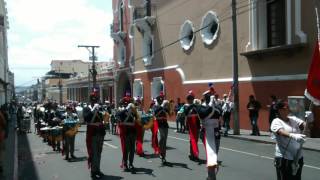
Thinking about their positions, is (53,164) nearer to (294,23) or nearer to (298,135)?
(298,135)

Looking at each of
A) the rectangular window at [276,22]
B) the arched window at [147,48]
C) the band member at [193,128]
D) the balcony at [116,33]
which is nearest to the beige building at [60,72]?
the balcony at [116,33]

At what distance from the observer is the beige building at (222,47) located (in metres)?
22.1

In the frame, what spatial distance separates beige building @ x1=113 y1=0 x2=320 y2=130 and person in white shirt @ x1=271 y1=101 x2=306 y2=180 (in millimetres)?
14024

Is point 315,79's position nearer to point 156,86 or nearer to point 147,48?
point 156,86

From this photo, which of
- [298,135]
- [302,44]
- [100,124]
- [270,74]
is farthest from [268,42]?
[298,135]

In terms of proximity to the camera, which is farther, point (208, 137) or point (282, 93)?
point (282, 93)

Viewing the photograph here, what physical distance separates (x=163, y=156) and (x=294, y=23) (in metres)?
11.1

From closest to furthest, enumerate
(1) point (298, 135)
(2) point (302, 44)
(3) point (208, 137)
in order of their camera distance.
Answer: (1) point (298, 135), (3) point (208, 137), (2) point (302, 44)

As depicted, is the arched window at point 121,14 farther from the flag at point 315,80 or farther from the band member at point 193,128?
the flag at point 315,80

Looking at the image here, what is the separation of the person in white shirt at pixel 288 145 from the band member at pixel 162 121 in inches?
248

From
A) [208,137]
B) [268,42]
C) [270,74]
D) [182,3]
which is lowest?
[208,137]

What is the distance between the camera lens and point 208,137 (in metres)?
10.2

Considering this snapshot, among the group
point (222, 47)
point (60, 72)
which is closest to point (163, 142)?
point (222, 47)

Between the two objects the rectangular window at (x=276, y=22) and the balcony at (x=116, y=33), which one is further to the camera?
the balcony at (x=116, y=33)
